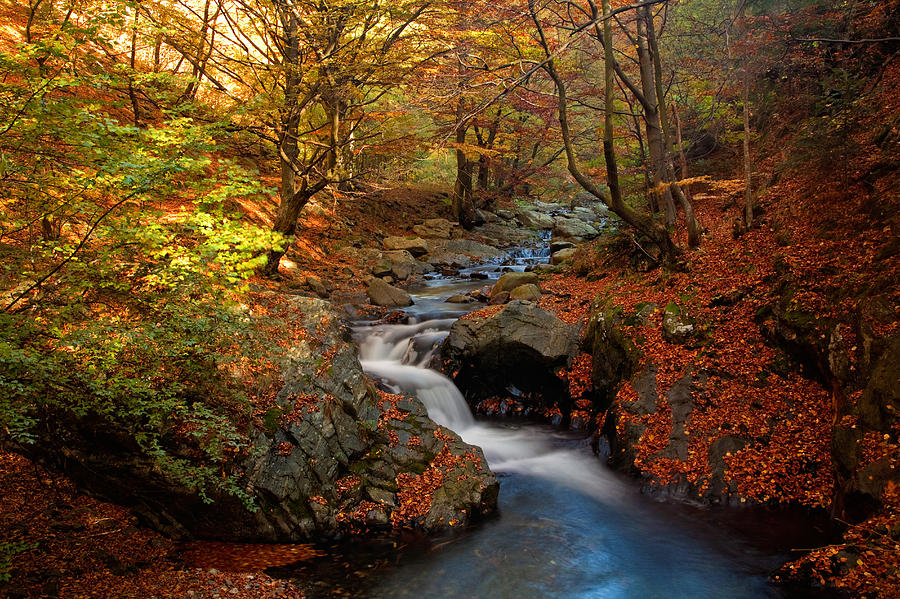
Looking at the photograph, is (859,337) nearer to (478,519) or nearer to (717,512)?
(717,512)

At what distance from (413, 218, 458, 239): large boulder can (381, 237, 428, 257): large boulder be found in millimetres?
1860

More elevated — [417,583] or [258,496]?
[258,496]

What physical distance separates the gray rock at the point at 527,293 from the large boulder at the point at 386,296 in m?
3.37

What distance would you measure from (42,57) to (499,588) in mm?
7251

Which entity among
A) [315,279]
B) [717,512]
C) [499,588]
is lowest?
[499,588]

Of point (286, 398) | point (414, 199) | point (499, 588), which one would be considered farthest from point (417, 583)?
point (414, 199)

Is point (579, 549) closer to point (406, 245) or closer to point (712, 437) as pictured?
point (712, 437)

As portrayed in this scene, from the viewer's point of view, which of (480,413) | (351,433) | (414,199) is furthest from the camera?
(414,199)

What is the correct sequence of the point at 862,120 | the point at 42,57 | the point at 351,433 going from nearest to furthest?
1. the point at 42,57
2. the point at 351,433
3. the point at 862,120

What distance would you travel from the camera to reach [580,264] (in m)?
15.3

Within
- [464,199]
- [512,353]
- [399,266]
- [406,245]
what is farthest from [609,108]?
[464,199]

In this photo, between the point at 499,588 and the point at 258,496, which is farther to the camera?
the point at 258,496

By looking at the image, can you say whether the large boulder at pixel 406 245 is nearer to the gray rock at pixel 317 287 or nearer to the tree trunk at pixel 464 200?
the tree trunk at pixel 464 200

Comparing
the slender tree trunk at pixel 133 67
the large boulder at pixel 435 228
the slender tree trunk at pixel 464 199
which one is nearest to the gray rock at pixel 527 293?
the large boulder at pixel 435 228
